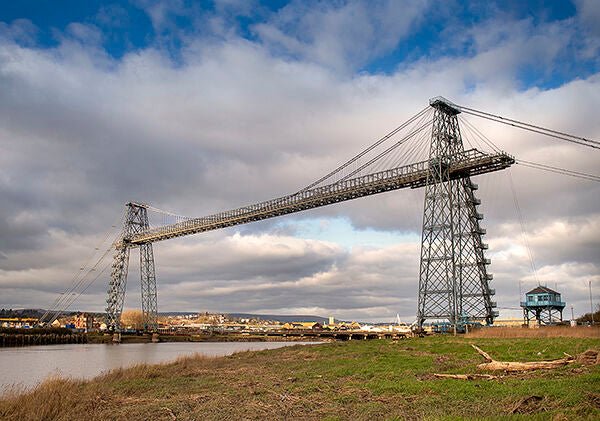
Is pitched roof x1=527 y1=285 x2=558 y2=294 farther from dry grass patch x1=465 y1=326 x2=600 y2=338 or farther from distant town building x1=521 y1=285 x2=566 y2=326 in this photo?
dry grass patch x1=465 y1=326 x2=600 y2=338

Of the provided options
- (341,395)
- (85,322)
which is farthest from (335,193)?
(85,322)

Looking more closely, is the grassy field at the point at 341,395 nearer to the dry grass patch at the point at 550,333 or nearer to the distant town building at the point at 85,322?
the dry grass patch at the point at 550,333

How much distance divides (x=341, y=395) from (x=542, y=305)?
48111 millimetres

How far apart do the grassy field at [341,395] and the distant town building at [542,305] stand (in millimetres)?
34594

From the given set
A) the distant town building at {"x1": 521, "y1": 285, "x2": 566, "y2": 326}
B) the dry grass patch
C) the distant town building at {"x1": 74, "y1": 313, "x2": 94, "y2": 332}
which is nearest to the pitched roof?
the distant town building at {"x1": 521, "y1": 285, "x2": 566, "y2": 326}

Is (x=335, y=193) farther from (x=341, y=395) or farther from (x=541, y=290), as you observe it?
(x=341, y=395)

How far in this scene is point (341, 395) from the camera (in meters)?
15.6

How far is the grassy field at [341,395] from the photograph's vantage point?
12.3 meters

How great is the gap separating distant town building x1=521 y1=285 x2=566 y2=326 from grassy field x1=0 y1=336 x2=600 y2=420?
113ft

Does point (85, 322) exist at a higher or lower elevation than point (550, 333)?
lower

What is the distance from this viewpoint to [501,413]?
11.5 metres

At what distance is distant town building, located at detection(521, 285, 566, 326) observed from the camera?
5647 centimetres

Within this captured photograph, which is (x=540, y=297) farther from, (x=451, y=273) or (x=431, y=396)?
(x=431, y=396)

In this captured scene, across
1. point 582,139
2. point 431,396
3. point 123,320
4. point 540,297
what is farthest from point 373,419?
point 123,320
